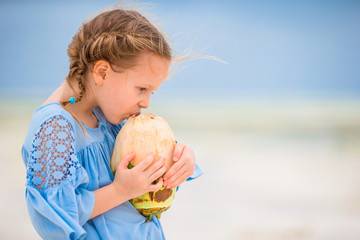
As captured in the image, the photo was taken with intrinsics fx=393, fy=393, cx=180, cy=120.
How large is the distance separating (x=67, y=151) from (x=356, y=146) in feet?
12.7

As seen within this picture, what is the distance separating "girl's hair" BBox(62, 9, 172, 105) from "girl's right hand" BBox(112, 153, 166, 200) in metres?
0.23

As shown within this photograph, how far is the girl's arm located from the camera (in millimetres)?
920

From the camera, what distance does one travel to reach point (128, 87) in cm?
100

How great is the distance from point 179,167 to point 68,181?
0.93 ft

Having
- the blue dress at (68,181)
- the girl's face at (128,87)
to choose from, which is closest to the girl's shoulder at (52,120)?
the blue dress at (68,181)

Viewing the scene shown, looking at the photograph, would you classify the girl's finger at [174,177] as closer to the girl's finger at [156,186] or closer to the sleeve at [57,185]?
the girl's finger at [156,186]

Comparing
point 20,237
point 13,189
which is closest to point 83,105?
point 20,237

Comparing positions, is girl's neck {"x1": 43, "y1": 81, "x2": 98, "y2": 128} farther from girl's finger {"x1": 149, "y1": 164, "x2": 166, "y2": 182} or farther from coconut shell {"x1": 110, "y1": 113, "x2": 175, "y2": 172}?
girl's finger {"x1": 149, "y1": 164, "x2": 166, "y2": 182}

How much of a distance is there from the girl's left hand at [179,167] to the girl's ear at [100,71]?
26 cm

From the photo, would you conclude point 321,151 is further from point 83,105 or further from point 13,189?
point 83,105

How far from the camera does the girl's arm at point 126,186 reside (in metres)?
0.92

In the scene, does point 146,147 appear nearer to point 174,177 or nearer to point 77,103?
point 174,177

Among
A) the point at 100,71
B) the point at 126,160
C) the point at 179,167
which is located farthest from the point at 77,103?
the point at 179,167

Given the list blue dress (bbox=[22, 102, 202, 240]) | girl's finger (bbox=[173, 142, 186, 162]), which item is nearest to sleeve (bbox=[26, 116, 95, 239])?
blue dress (bbox=[22, 102, 202, 240])
